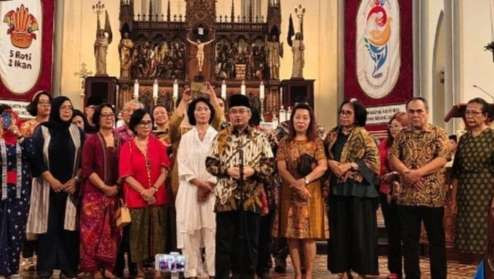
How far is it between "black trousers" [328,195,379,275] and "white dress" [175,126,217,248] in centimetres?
92

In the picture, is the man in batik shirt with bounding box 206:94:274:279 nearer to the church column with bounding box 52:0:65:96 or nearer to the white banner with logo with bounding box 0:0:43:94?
the white banner with logo with bounding box 0:0:43:94

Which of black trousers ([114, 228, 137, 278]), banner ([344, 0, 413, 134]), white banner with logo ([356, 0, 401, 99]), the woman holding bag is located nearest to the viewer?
the woman holding bag

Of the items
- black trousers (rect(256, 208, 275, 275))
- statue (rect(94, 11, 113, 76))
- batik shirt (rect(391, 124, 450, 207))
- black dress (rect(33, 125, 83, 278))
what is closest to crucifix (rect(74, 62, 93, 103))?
statue (rect(94, 11, 113, 76))

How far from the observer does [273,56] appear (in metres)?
12.0

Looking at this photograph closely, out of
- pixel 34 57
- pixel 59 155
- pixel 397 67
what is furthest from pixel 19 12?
pixel 59 155

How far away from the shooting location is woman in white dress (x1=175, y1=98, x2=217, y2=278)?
500cm

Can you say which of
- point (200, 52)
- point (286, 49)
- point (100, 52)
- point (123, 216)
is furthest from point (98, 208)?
point (286, 49)

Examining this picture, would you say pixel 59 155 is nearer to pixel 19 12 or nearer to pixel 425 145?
pixel 425 145

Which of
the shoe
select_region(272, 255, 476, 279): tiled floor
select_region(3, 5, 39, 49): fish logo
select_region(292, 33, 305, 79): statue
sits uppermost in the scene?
select_region(3, 5, 39, 49): fish logo

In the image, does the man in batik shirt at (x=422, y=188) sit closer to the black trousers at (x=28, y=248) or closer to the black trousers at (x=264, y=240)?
the black trousers at (x=264, y=240)

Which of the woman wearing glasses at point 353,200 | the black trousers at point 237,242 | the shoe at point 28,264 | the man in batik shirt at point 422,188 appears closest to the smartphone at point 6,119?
the shoe at point 28,264

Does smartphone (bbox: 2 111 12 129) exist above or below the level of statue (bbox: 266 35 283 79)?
below

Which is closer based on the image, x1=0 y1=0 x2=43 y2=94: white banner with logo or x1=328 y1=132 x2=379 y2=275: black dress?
x1=328 y1=132 x2=379 y2=275: black dress

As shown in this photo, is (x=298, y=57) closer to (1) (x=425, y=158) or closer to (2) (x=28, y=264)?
(2) (x=28, y=264)
